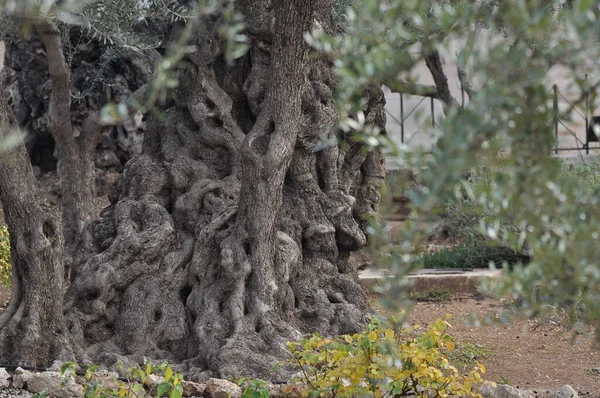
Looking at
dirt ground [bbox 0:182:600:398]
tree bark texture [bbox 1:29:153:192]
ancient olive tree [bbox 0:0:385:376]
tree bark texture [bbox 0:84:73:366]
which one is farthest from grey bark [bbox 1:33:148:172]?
tree bark texture [bbox 0:84:73:366]

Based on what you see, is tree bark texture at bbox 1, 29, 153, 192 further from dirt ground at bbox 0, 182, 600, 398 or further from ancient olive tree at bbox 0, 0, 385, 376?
ancient olive tree at bbox 0, 0, 385, 376

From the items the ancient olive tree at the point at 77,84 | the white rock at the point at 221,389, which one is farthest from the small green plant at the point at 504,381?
the ancient olive tree at the point at 77,84

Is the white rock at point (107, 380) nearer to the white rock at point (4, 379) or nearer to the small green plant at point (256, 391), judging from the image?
the white rock at point (4, 379)

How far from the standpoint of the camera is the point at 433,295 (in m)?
10.6

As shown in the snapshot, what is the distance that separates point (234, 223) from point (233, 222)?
9 centimetres

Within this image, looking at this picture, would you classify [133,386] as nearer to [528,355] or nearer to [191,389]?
[191,389]

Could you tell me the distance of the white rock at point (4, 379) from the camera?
5539 mm

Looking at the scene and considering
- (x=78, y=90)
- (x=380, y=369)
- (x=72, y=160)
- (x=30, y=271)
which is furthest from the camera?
(x=78, y=90)

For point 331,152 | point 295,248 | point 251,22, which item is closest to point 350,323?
point 295,248

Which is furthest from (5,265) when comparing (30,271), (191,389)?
(191,389)

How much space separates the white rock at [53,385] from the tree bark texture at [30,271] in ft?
1.67

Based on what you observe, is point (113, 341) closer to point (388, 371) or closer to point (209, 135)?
point (209, 135)

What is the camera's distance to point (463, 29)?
2518 millimetres

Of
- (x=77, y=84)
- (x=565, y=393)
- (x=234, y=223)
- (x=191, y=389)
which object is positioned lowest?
(x=565, y=393)
